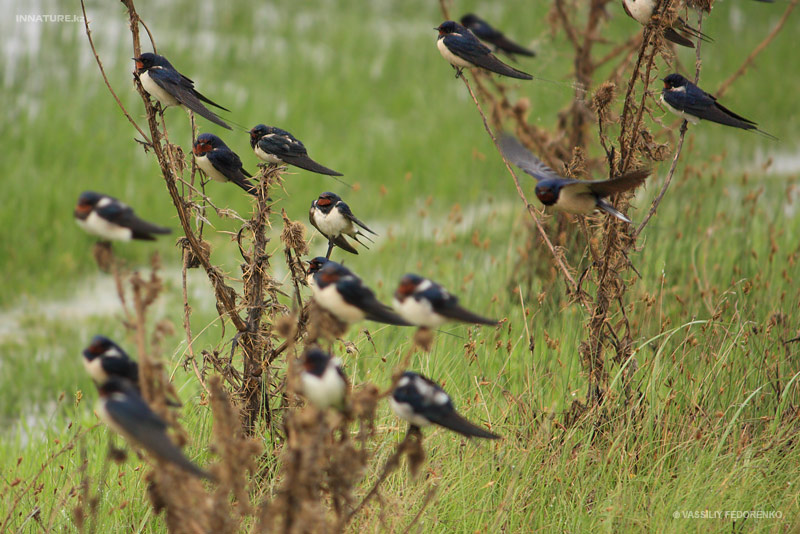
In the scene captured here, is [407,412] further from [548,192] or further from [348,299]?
[548,192]

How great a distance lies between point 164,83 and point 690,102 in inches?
82.2

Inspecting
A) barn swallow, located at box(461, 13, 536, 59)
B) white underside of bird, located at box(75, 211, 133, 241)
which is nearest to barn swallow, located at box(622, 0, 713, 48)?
white underside of bird, located at box(75, 211, 133, 241)

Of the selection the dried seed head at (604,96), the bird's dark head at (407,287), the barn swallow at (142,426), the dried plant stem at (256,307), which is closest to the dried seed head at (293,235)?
the dried plant stem at (256,307)

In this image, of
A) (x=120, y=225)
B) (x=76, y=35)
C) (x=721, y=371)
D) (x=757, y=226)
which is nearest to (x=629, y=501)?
(x=721, y=371)

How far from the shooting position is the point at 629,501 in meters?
3.16

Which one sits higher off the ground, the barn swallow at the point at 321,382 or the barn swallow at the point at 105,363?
the barn swallow at the point at 321,382

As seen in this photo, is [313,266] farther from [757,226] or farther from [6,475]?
[757,226]

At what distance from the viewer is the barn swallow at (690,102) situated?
11.5 feet

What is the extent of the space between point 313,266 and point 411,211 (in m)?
5.49

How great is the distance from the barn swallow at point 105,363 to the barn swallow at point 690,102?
7.92 feet

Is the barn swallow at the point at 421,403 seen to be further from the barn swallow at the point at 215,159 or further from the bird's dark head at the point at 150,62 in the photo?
the bird's dark head at the point at 150,62

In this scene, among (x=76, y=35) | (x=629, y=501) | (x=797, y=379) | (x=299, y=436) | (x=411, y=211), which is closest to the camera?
(x=299, y=436)

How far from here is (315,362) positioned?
215 cm

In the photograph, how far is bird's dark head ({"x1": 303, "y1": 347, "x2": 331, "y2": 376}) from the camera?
214cm
